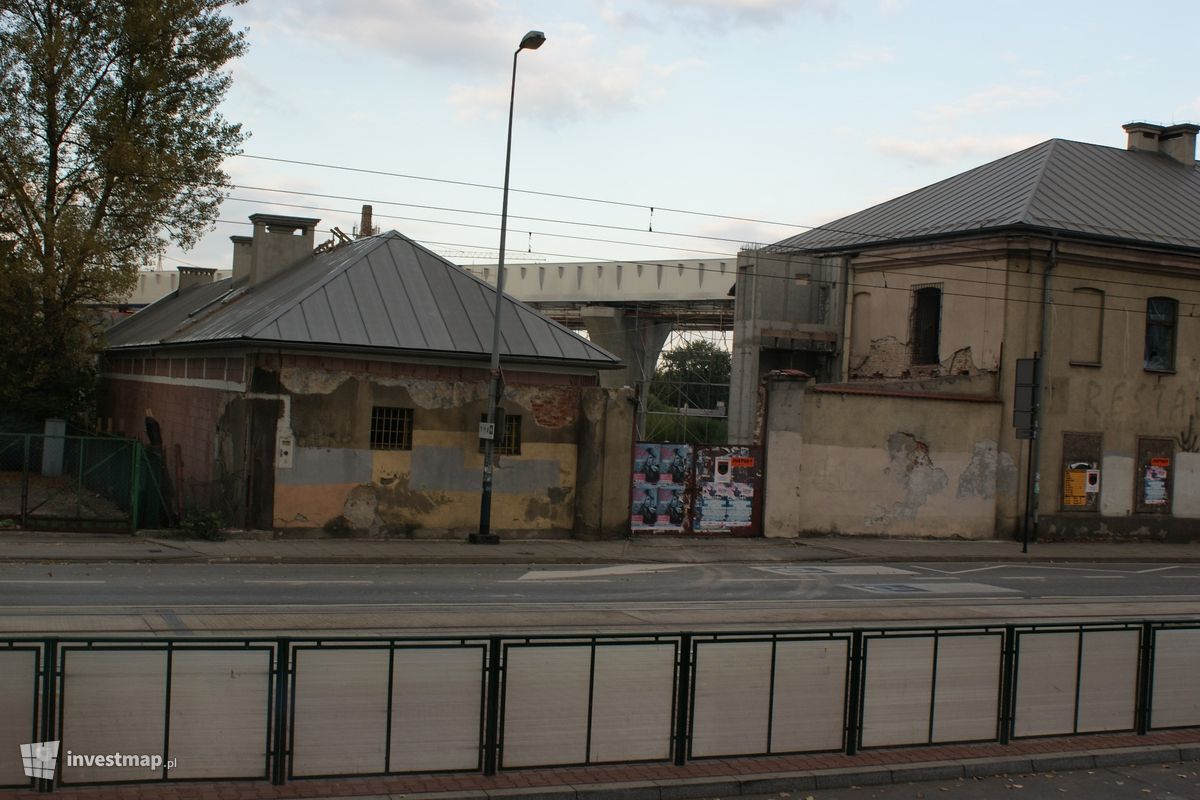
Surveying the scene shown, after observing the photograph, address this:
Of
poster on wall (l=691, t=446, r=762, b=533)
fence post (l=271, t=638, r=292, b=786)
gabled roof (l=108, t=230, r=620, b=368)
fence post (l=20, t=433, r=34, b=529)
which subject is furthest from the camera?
poster on wall (l=691, t=446, r=762, b=533)

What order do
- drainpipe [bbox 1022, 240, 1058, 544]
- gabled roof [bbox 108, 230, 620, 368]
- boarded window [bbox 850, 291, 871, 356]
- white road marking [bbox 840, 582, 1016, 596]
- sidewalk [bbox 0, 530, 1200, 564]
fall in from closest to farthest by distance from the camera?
sidewalk [bbox 0, 530, 1200, 564]
white road marking [bbox 840, 582, 1016, 596]
gabled roof [bbox 108, 230, 620, 368]
drainpipe [bbox 1022, 240, 1058, 544]
boarded window [bbox 850, 291, 871, 356]

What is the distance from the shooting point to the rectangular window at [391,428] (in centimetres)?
2398

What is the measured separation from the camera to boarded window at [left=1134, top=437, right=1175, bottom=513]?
106 ft

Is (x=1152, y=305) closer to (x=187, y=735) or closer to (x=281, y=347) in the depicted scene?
(x=281, y=347)

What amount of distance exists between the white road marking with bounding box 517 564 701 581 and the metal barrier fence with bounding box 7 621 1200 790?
11.1 metres

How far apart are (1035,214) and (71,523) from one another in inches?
942

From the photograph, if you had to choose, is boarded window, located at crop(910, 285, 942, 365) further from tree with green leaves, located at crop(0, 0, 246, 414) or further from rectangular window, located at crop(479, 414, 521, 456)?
tree with green leaves, located at crop(0, 0, 246, 414)

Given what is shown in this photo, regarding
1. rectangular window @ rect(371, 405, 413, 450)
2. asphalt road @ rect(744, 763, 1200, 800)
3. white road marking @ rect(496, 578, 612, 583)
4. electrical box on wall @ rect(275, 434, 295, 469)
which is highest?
rectangular window @ rect(371, 405, 413, 450)

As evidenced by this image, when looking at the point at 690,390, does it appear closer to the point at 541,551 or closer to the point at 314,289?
the point at 314,289

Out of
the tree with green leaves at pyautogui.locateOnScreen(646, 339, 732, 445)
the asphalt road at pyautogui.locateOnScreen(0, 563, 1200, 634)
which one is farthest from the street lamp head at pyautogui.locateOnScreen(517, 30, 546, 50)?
the tree with green leaves at pyautogui.locateOnScreen(646, 339, 732, 445)

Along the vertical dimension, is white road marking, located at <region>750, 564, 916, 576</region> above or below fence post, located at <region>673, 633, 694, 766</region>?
below

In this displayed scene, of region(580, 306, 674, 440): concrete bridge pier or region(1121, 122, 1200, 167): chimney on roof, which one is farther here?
region(580, 306, 674, 440): concrete bridge pier

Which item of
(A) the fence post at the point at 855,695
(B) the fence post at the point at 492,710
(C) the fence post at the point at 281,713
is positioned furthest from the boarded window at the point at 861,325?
(C) the fence post at the point at 281,713

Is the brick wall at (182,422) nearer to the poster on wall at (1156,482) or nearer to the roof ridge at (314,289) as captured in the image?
the roof ridge at (314,289)
